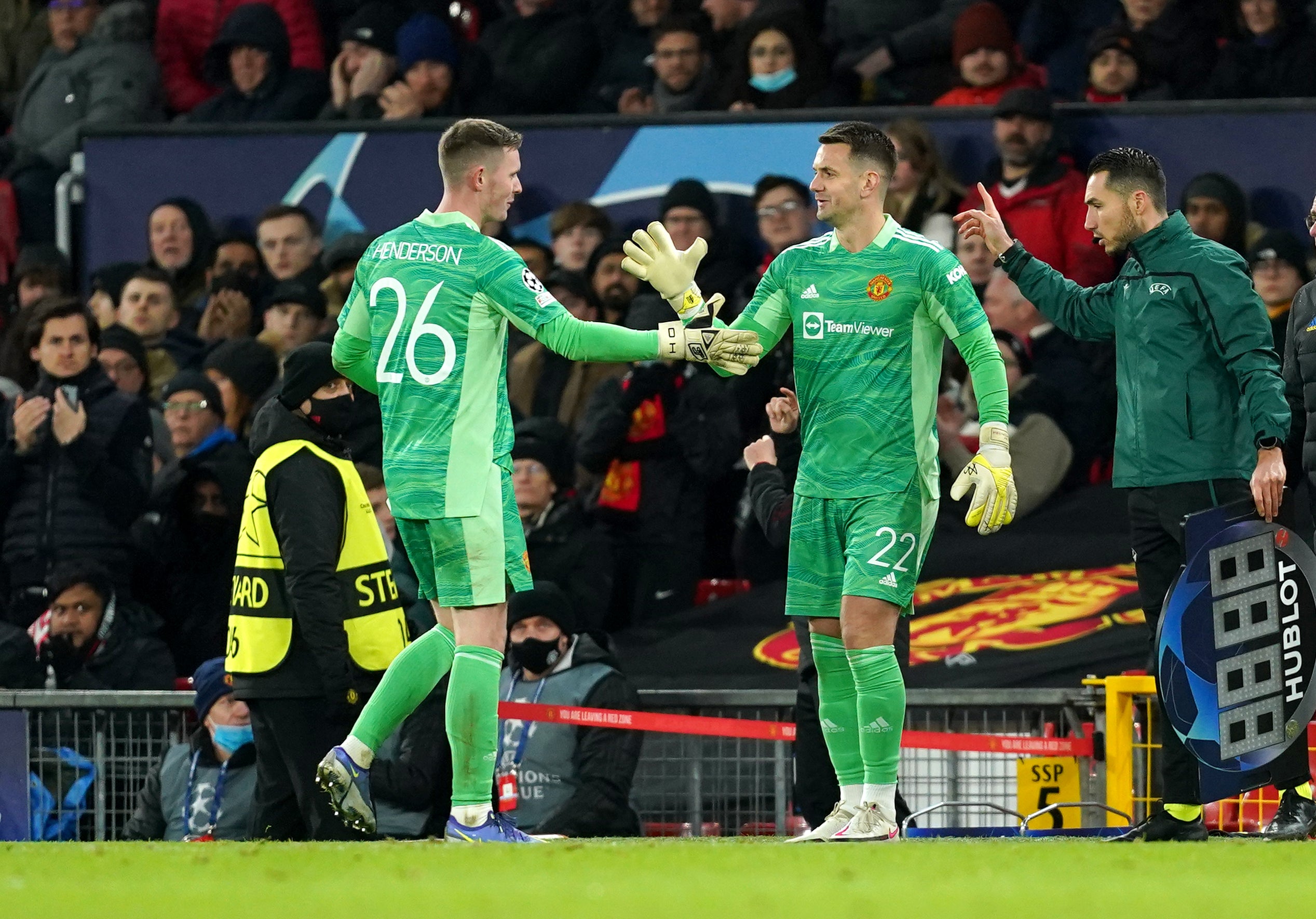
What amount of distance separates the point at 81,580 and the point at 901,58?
19.1 feet

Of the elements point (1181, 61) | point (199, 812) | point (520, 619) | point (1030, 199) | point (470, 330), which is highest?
point (1181, 61)

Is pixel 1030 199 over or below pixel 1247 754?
over

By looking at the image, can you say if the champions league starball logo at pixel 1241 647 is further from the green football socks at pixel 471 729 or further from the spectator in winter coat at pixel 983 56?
→ the spectator in winter coat at pixel 983 56

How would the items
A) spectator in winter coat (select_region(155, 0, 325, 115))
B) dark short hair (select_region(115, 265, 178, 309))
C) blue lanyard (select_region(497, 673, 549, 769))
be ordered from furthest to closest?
spectator in winter coat (select_region(155, 0, 325, 115))
dark short hair (select_region(115, 265, 178, 309))
blue lanyard (select_region(497, 673, 549, 769))

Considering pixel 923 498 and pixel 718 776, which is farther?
pixel 718 776

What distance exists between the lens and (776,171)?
1164 cm

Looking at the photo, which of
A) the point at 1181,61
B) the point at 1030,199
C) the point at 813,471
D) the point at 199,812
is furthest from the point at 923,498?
the point at 1181,61

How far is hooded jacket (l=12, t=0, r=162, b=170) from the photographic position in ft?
47.3

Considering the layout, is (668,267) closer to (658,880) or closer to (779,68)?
(658,880)

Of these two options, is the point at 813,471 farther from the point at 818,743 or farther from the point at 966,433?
the point at 966,433

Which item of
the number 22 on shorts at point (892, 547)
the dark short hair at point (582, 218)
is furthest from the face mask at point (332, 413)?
the dark short hair at point (582, 218)

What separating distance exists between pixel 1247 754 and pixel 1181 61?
610cm

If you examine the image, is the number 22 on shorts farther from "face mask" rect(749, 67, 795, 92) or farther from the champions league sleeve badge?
"face mask" rect(749, 67, 795, 92)

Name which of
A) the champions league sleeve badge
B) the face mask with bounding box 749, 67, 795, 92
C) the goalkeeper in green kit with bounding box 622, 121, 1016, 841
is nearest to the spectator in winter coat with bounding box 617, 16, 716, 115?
the face mask with bounding box 749, 67, 795, 92
